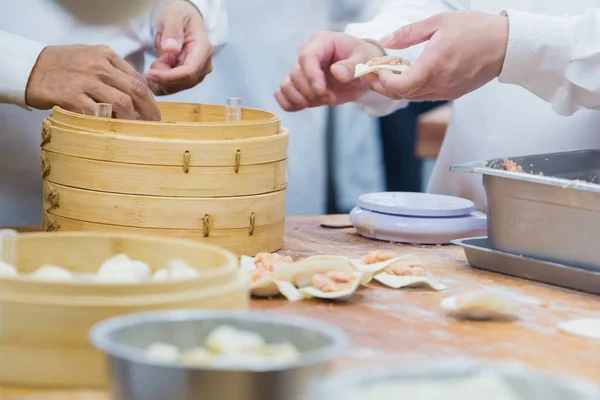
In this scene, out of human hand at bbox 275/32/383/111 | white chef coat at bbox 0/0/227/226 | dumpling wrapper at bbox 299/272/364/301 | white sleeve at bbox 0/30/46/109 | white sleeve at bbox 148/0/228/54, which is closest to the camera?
dumpling wrapper at bbox 299/272/364/301

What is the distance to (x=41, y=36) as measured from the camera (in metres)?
2.48

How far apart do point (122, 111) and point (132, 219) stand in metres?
0.30

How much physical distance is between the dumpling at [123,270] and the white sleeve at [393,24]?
1366mm

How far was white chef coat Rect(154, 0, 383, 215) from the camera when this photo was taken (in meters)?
4.04

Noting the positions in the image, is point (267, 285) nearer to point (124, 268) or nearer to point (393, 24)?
point (124, 268)

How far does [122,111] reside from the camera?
184 centimetres

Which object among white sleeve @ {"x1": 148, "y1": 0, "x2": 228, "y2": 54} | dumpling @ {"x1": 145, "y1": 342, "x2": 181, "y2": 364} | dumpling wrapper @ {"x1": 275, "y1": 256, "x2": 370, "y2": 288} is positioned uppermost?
white sleeve @ {"x1": 148, "y1": 0, "x2": 228, "y2": 54}

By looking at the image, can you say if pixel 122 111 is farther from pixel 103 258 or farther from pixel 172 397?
pixel 172 397

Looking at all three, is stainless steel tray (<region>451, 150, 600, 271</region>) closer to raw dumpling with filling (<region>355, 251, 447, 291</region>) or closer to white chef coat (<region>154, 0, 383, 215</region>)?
raw dumpling with filling (<region>355, 251, 447, 291</region>)

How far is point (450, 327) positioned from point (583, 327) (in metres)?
0.20

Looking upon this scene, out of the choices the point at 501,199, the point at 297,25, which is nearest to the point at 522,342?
the point at 501,199

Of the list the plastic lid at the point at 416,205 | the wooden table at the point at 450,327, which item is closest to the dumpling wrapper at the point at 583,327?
the wooden table at the point at 450,327

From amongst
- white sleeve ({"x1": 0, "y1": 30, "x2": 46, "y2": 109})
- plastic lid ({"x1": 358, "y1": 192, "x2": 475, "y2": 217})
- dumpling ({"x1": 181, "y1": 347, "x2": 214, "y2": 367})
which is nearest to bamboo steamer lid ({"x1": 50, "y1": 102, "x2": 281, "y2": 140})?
white sleeve ({"x1": 0, "y1": 30, "x2": 46, "y2": 109})

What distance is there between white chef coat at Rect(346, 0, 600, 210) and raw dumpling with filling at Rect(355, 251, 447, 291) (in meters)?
0.49
